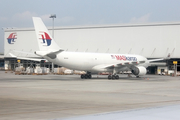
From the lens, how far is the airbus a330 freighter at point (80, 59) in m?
38.6

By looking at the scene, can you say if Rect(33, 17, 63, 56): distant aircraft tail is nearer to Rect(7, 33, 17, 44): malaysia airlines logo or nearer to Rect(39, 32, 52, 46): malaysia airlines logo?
Rect(39, 32, 52, 46): malaysia airlines logo

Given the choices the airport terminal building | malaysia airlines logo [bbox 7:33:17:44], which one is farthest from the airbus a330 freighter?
malaysia airlines logo [bbox 7:33:17:44]

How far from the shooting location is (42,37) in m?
38.8

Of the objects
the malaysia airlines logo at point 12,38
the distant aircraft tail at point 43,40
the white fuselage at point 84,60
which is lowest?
the white fuselage at point 84,60

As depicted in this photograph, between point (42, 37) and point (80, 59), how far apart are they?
6.14m

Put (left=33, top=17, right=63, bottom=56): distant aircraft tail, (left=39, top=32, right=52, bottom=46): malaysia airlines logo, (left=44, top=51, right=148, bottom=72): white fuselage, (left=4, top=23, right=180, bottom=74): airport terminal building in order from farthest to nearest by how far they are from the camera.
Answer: (left=4, top=23, right=180, bottom=74): airport terminal building, (left=44, top=51, right=148, bottom=72): white fuselage, (left=39, top=32, right=52, bottom=46): malaysia airlines logo, (left=33, top=17, right=63, bottom=56): distant aircraft tail

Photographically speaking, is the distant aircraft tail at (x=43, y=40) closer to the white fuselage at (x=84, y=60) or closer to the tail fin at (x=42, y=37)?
the tail fin at (x=42, y=37)

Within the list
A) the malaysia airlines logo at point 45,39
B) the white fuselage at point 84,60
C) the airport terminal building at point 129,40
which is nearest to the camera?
the malaysia airlines logo at point 45,39

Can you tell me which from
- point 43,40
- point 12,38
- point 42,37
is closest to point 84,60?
point 43,40

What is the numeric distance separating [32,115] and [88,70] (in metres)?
32.7

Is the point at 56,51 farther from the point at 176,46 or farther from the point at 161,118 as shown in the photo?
the point at 176,46

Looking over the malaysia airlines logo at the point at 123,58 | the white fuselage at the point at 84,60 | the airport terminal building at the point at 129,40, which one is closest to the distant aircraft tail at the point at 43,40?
the white fuselage at the point at 84,60

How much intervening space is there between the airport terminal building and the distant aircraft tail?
31.8 m

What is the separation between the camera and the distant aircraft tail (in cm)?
3838
